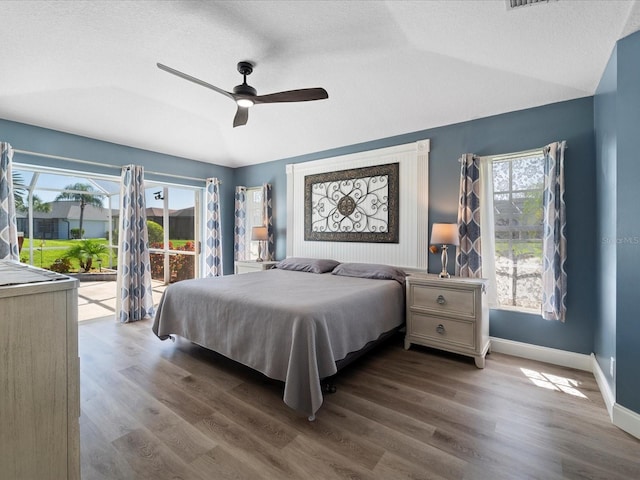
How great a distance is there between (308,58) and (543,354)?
11.4ft

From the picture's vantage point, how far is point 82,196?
5094 millimetres

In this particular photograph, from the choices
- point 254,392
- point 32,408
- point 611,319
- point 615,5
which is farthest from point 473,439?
point 615,5

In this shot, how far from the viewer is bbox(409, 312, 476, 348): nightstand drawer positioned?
109 inches

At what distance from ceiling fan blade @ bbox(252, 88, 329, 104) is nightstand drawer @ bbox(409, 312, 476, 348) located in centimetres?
225

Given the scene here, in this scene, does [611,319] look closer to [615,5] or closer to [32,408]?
[615,5]

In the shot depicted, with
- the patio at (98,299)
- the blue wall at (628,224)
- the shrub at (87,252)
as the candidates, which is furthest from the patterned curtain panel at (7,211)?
the blue wall at (628,224)

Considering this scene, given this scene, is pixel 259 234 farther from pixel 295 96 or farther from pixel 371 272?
pixel 295 96

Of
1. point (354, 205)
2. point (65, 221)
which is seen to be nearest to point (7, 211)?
point (65, 221)

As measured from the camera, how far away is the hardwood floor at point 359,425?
1571mm

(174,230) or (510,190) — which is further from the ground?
(510,190)

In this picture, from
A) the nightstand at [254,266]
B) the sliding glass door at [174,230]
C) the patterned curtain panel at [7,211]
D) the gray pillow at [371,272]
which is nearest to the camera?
the patterned curtain panel at [7,211]

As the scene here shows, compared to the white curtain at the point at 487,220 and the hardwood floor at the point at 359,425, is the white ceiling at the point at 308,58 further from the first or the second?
the hardwood floor at the point at 359,425

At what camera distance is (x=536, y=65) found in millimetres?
2410

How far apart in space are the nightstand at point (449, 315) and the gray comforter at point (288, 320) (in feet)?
0.65
